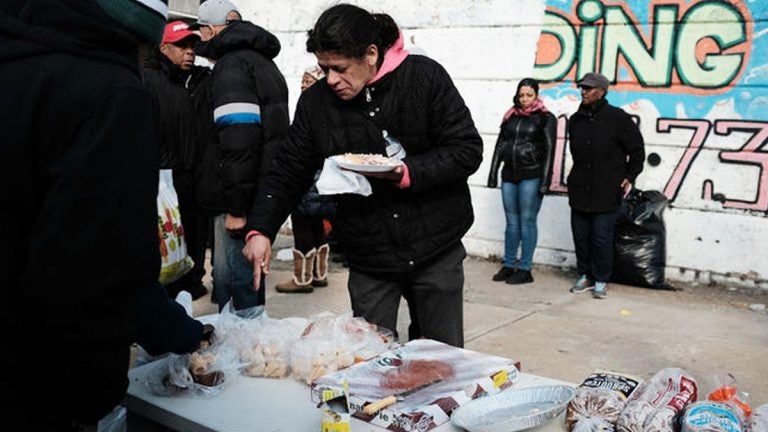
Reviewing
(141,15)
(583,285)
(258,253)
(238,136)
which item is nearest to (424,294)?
(258,253)

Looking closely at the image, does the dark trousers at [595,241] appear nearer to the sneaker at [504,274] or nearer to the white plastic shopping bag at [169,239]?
the sneaker at [504,274]

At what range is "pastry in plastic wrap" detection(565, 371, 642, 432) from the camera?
6.75 ft

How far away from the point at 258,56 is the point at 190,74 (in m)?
1.23

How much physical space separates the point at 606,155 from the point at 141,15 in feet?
18.6

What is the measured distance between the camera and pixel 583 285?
718 centimetres

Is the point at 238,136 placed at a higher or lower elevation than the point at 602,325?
higher

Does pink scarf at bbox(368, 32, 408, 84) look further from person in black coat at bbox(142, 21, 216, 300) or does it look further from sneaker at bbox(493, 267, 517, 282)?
sneaker at bbox(493, 267, 517, 282)

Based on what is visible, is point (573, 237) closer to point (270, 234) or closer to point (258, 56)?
point (258, 56)

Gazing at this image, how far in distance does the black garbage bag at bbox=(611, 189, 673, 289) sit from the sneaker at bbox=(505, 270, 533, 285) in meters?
0.80

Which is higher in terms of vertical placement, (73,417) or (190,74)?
(190,74)

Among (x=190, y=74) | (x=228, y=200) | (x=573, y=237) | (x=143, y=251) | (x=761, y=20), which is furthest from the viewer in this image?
(x=573, y=237)

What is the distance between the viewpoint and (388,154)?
3061 mm

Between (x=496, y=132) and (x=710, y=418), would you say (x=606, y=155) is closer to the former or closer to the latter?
(x=496, y=132)

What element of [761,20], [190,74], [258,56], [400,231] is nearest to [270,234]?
[400,231]
